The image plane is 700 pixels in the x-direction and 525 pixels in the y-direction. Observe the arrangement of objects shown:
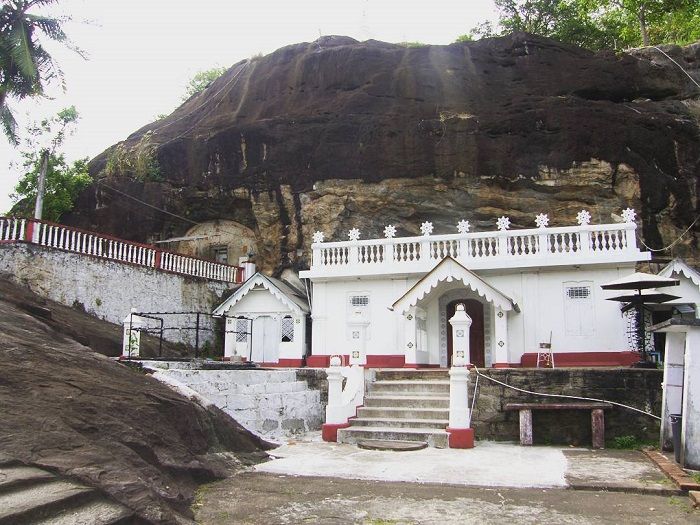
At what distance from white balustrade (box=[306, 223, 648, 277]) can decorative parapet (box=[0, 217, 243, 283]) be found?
5.88 m

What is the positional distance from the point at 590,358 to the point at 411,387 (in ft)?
20.5

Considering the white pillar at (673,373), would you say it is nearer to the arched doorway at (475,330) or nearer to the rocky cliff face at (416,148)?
the arched doorway at (475,330)

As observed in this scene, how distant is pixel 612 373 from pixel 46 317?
1164 centimetres

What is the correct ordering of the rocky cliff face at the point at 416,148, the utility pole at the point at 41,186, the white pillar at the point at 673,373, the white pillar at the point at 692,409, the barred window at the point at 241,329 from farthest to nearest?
the utility pole at the point at 41,186
the rocky cliff face at the point at 416,148
the barred window at the point at 241,329
the white pillar at the point at 673,373
the white pillar at the point at 692,409

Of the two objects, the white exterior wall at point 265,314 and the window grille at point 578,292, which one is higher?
the window grille at point 578,292

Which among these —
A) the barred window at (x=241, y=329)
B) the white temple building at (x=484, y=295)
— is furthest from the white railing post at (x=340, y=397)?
the barred window at (x=241, y=329)

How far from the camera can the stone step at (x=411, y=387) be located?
13.6 meters

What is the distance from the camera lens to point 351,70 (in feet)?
84.4

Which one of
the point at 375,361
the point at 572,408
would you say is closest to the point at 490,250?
the point at 375,361

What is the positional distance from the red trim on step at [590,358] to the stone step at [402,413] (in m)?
6.32

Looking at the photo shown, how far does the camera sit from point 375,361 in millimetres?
19156

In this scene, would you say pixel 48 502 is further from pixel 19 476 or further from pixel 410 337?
pixel 410 337

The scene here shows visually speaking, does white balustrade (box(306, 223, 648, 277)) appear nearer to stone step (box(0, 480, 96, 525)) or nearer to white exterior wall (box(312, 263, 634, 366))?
white exterior wall (box(312, 263, 634, 366))

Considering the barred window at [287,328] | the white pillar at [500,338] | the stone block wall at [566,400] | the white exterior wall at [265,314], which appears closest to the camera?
the stone block wall at [566,400]
